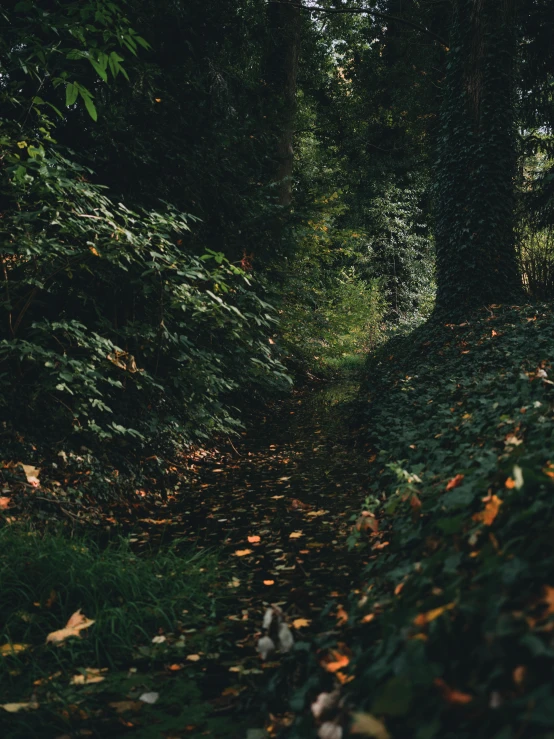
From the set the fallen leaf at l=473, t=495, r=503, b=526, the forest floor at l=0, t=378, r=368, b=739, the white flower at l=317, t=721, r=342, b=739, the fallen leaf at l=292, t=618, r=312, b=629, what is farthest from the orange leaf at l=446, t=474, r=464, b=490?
the white flower at l=317, t=721, r=342, b=739

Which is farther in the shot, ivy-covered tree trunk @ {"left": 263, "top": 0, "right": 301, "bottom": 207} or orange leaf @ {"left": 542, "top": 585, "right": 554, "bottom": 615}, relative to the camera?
ivy-covered tree trunk @ {"left": 263, "top": 0, "right": 301, "bottom": 207}

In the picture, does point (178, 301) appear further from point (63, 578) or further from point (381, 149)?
point (381, 149)

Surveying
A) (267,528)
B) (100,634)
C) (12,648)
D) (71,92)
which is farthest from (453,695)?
(71,92)

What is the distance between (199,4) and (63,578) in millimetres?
6842

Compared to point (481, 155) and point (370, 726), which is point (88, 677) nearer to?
point (370, 726)

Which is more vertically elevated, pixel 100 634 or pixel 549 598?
pixel 549 598

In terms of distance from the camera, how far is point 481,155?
37.3 ft

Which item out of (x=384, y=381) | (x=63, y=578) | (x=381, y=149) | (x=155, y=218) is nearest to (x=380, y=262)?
(x=381, y=149)

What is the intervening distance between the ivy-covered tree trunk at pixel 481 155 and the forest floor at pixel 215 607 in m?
6.19

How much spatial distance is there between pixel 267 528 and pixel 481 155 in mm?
9353

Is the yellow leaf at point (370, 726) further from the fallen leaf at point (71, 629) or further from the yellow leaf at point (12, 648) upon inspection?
the yellow leaf at point (12, 648)

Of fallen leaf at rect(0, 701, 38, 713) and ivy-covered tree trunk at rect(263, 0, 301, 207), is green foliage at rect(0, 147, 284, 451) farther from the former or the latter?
ivy-covered tree trunk at rect(263, 0, 301, 207)

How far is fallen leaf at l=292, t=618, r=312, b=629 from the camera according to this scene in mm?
3153

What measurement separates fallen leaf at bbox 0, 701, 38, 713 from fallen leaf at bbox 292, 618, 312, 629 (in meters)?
1.29
